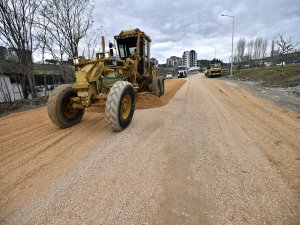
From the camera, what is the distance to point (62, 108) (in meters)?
4.95

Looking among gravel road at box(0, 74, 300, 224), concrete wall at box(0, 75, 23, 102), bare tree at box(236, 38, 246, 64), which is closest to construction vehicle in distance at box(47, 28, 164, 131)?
gravel road at box(0, 74, 300, 224)

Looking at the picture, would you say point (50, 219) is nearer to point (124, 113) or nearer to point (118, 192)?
point (118, 192)

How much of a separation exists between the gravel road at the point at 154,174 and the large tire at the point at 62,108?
0.30 metres

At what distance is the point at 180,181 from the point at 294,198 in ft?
4.67

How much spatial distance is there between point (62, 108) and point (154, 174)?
3392 millimetres

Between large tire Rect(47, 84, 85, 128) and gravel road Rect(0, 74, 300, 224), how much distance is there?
30 centimetres

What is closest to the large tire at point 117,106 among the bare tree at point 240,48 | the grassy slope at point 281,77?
the grassy slope at point 281,77

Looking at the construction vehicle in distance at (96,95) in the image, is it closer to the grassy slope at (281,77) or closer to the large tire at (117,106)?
the large tire at (117,106)

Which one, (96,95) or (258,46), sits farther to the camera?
(258,46)

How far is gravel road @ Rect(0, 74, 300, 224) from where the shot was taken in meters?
2.14

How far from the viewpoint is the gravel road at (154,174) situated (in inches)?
84.4

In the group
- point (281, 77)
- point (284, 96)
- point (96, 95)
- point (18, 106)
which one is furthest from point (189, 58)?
point (96, 95)

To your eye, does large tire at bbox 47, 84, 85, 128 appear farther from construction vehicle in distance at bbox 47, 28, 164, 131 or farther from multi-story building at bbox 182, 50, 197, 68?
multi-story building at bbox 182, 50, 197, 68

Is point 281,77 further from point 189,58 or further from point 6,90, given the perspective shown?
point 189,58
